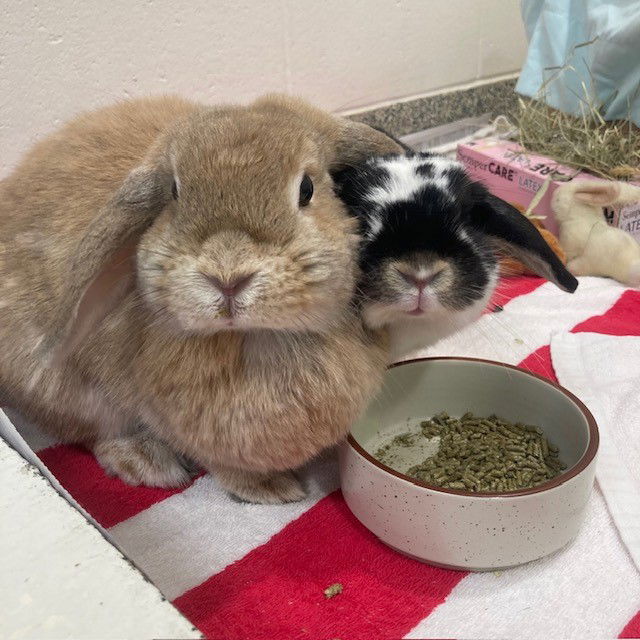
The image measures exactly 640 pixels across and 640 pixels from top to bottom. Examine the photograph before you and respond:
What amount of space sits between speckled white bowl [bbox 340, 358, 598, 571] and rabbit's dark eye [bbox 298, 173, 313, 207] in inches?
12.0

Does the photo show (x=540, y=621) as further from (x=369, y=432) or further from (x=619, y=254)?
(x=619, y=254)

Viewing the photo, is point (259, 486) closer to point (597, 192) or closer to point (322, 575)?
point (322, 575)

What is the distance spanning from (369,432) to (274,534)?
21 centimetres

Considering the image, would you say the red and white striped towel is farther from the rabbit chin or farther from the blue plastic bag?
the blue plastic bag

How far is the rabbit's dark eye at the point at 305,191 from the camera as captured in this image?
0.73 metres

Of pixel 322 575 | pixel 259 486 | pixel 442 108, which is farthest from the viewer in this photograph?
pixel 442 108

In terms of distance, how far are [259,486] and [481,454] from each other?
30 cm

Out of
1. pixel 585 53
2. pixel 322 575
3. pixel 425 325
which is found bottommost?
pixel 322 575

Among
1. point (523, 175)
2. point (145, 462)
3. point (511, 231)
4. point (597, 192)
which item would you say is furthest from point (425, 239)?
point (523, 175)

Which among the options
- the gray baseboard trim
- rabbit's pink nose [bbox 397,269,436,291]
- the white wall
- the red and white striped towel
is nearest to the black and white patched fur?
rabbit's pink nose [bbox 397,269,436,291]


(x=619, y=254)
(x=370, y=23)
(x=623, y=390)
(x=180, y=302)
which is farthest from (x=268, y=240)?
(x=370, y=23)

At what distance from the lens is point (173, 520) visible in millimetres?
932

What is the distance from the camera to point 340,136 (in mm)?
882

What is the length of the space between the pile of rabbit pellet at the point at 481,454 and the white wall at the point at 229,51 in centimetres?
88
